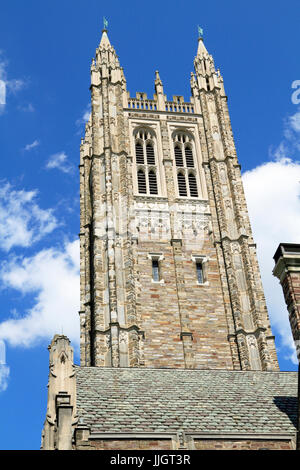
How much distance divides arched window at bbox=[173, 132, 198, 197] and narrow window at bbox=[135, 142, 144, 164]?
236 centimetres

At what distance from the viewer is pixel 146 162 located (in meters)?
49.2

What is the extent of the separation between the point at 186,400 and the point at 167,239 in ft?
83.4

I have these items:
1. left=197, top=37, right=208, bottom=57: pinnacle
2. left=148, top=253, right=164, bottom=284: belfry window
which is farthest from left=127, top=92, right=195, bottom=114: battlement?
left=148, top=253, right=164, bottom=284: belfry window

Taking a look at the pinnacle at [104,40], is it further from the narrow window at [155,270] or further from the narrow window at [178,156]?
the narrow window at [155,270]

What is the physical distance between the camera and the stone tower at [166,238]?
1587 inches

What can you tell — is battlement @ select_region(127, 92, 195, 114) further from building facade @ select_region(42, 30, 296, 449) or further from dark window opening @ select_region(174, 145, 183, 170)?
dark window opening @ select_region(174, 145, 183, 170)

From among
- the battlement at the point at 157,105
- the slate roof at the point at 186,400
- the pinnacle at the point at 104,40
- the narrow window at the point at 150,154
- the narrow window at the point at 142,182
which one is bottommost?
the slate roof at the point at 186,400

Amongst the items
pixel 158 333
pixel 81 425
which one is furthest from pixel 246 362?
pixel 81 425

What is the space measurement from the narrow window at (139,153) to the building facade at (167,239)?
7cm

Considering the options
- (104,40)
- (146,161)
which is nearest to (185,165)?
(146,161)

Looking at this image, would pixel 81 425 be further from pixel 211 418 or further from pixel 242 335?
pixel 242 335

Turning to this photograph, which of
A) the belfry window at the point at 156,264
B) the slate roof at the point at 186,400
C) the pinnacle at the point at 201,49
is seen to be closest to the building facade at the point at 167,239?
the belfry window at the point at 156,264

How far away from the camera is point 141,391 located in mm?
20500

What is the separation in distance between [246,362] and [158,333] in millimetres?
5100
